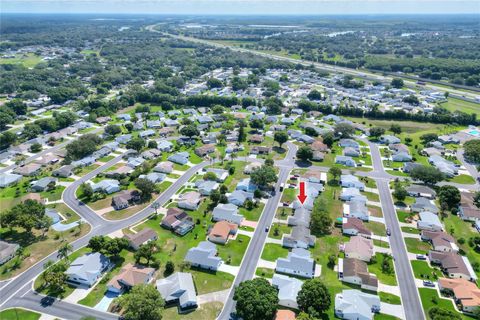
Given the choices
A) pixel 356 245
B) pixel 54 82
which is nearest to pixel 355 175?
pixel 356 245

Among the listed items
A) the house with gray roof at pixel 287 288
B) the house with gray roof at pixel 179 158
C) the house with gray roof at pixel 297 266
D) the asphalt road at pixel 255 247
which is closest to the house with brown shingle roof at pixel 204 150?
the house with gray roof at pixel 179 158

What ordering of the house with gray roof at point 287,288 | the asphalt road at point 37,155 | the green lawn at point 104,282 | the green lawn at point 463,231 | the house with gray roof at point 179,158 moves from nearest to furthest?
the house with gray roof at point 287,288, the green lawn at point 104,282, the green lawn at point 463,231, the asphalt road at point 37,155, the house with gray roof at point 179,158

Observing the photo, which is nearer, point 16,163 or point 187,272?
point 187,272

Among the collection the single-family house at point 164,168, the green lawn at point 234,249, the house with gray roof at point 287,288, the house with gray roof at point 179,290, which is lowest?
the single-family house at point 164,168

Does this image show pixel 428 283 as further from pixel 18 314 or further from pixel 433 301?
pixel 18 314

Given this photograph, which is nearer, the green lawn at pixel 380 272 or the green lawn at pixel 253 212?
the green lawn at pixel 380 272

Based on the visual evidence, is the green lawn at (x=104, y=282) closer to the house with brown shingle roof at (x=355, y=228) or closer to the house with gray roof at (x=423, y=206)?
the house with brown shingle roof at (x=355, y=228)

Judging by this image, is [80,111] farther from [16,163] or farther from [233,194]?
[233,194]

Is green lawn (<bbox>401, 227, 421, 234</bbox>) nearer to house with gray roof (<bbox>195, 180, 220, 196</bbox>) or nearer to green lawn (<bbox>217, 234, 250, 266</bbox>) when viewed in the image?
green lawn (<bbox>217, 234, 250, 266</bbox>)
